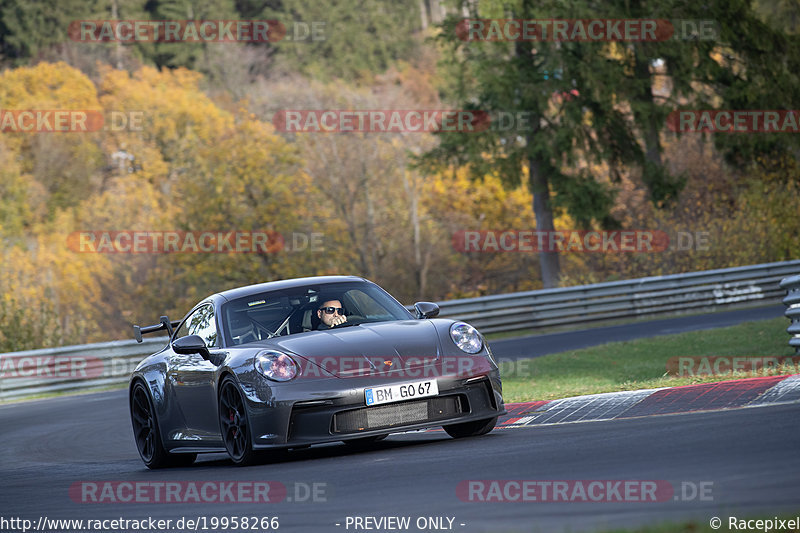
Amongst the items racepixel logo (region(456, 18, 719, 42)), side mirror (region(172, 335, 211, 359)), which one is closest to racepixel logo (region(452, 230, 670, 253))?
racepixel logo (region(456, 18, 719, 42))

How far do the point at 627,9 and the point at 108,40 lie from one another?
56693mm

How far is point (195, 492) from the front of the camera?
8062 millimetres

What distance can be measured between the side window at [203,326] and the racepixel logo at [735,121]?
2981cm

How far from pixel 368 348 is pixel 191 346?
159cm

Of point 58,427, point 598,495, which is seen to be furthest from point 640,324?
point 598,495

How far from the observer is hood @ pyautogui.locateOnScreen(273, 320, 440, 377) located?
871cm

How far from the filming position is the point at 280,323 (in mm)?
9820

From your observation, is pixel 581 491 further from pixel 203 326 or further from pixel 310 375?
pixel 203 326

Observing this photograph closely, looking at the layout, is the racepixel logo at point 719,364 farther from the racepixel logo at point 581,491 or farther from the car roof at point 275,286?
the racepixel logo at point 581,491

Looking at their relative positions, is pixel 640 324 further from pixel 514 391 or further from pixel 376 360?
pixel 376 360

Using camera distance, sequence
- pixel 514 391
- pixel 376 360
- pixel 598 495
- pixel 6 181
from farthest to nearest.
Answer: pixel 6 181
pixel 514 391
pixel 376 360
pixel 598 495

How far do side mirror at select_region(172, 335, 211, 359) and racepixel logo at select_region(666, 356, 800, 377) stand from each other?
5.54 meters

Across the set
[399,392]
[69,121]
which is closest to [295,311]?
[399,392]

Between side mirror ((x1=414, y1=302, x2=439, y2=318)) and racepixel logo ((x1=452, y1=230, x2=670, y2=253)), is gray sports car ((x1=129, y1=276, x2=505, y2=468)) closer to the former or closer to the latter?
side mirror ((x1=414, y1=302, x2=439, y2=318))
